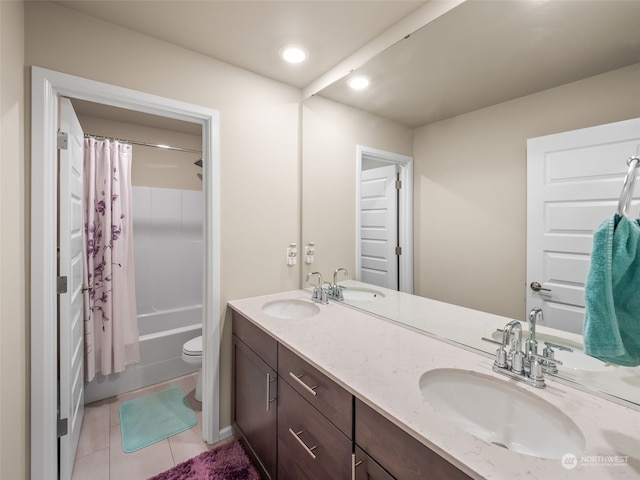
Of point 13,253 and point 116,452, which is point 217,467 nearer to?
point 116,452

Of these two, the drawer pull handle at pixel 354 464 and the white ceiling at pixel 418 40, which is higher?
the white ceiling at pixel 418 40

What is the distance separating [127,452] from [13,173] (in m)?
1.66

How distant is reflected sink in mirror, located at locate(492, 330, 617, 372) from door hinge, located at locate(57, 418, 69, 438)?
219cm

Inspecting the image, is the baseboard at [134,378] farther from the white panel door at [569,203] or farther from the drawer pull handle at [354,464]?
the white panel door at [569,203]

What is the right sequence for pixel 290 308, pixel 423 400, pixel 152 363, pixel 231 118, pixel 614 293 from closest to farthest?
pixel 614 293
pixel 423 400
pixel 231 118
pixel 290 308
pixel 152 363

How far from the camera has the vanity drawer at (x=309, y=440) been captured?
3.19 ft

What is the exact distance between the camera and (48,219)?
1.34m

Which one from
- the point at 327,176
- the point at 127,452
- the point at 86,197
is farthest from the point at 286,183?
the point at 127,452

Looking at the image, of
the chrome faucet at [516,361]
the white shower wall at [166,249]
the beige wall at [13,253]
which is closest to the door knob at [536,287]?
the chrome faucet at [516,361]

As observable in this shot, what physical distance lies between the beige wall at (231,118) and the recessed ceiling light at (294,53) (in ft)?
0.95

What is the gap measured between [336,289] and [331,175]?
787 millimetres

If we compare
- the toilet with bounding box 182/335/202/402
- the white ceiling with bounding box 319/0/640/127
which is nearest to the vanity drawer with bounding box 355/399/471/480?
the white ceiling with bounding box 319/0/640/127

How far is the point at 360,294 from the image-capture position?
5.91ft

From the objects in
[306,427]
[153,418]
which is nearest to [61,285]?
[153,418]
